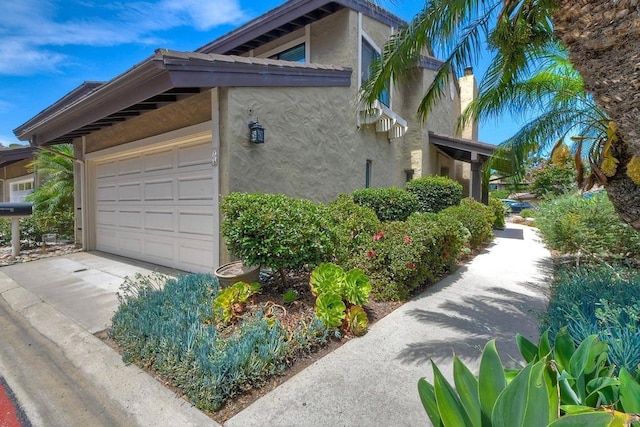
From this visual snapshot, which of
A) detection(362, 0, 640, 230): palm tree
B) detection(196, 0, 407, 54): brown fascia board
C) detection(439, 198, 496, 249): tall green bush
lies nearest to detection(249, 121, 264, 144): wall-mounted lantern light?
detection(362, 0, 640, 230): palm tree

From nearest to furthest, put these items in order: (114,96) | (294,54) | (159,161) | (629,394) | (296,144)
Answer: (629,394), (114,96), (296,144), (159,161), (294,54)

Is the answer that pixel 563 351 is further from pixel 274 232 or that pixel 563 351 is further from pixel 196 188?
pixel 196 188

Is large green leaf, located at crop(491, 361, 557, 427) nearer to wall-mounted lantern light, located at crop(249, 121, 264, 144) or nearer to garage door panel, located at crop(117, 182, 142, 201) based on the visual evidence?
wall-mounted lantern light, located at crop(249, 121, 264, 144)

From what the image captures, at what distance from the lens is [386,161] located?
35.5 ft

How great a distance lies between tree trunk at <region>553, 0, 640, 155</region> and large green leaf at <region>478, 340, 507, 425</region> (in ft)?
7.99

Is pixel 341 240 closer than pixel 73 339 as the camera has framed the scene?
No

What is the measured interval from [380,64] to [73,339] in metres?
6.26

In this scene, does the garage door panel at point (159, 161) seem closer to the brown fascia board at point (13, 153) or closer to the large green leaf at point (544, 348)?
the large green leaf at point (544, 348)

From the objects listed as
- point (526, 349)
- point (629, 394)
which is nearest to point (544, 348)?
point (526, 349)

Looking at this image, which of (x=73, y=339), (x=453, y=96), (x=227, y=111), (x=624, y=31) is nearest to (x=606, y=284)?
(x=624, y=31)

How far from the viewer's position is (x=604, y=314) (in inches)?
100.0

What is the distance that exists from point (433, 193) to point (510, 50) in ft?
19.2

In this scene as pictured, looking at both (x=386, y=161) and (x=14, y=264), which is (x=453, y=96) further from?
(x=14, y=264)

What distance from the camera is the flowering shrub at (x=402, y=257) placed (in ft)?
16.5
